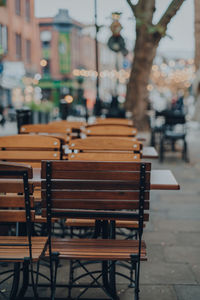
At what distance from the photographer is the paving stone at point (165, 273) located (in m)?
3.90

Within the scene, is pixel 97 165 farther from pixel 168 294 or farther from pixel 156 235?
pixel 156 235

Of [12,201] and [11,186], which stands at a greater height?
[11,186]

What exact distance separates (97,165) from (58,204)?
37 cm

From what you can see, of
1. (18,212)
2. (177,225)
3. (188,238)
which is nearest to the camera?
(18,212)

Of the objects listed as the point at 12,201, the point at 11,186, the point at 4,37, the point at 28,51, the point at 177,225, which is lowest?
the point at 177,225

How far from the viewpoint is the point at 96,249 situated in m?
3.14

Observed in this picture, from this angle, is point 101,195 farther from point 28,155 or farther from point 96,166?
point 28,155

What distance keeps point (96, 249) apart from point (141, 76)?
47.0 ft

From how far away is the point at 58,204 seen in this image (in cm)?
304

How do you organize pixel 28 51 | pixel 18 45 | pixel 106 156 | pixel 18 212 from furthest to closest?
pixel 28 51, pixel 18 45, pixel 106 156, pixel 18 212

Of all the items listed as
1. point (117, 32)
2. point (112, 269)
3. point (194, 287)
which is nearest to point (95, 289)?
point (112, 269)

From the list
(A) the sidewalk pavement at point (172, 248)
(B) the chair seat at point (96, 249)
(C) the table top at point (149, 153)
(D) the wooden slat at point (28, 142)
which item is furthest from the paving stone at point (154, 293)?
(C) the table top at point (149, 153)

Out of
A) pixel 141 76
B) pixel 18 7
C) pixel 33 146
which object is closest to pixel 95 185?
pixel 33 146

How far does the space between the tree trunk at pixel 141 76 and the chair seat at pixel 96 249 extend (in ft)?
41.3
